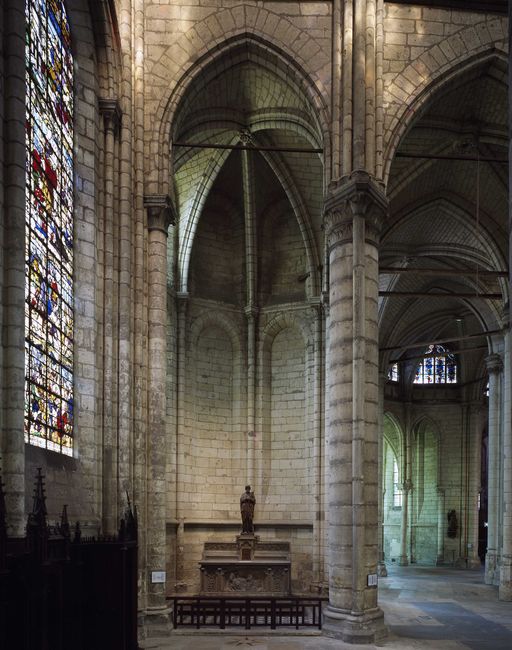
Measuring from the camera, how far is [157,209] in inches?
679

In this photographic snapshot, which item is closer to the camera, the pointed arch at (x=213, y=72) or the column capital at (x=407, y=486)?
the pointed arch at (x=213, y=72)

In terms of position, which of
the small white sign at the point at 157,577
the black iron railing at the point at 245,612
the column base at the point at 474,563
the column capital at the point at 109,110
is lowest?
the column base at the point at 474,563

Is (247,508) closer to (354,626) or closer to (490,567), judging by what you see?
(354,626)

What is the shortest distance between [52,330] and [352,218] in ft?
24.0

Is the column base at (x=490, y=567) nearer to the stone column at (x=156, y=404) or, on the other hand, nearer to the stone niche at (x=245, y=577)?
the stone niche at (x=245, y=577)

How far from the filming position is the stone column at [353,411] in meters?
16.1

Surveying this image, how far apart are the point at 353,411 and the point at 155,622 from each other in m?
5.99

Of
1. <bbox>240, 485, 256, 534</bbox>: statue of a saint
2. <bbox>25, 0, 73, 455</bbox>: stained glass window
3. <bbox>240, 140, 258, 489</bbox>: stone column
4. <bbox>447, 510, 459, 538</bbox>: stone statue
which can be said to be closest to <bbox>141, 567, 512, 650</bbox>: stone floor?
<bbox>240, 485, 256, 534</bbox>: statue of a saint

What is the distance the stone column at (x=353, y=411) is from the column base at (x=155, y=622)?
131 inches

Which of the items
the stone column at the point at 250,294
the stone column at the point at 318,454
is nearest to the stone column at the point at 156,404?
the stone column at the point at 318,454

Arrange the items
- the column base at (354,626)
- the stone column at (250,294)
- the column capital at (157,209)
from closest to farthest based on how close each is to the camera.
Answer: the column base at (354,626)
the column capital at (157,209)
the stone column at (250,294)

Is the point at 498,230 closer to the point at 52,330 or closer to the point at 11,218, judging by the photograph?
the point at 52,330

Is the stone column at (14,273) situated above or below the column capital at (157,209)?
below

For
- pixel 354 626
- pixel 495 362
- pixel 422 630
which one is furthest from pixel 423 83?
pixel 495 362
